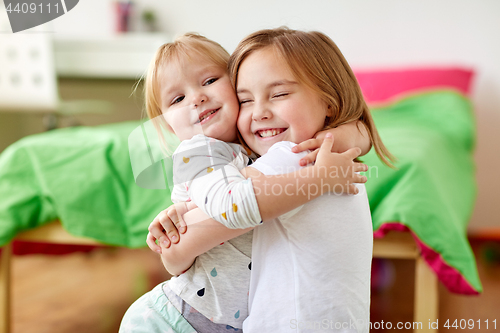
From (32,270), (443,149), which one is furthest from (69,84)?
(443,149)

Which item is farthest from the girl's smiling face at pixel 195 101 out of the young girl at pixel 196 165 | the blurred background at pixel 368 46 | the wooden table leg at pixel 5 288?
the blurred background at pixel 368 46

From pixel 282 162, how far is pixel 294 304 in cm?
17

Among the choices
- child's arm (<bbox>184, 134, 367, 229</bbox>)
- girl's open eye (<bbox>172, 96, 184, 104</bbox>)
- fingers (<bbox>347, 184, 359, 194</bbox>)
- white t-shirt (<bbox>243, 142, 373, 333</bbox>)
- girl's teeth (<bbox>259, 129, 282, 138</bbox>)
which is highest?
girl's open eye (<bbox>172, 96, 184, 104</bbox>)

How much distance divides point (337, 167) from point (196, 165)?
171 mm

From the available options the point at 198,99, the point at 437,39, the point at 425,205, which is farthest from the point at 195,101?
the point at 437,39

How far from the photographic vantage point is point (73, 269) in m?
1.94

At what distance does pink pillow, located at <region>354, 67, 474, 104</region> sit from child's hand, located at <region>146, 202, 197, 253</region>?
5.63ft

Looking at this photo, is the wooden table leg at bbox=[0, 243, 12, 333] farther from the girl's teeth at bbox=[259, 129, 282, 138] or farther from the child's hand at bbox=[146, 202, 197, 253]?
the girl's teeth at bbox=[259, 129, 282, 138]

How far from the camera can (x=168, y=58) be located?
0.60m

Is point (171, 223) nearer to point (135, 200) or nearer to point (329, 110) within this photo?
point (329, 110)

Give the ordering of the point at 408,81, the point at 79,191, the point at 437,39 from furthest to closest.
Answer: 1. the point at 437,39
2. the point at 408,81
3. the point at 79,191

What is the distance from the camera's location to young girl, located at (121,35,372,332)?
0.56 m

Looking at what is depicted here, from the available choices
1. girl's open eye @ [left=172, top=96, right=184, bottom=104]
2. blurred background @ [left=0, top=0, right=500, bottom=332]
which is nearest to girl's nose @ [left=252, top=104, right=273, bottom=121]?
girl's open eye @ [left=172, top=96, right=184, bottom=104]

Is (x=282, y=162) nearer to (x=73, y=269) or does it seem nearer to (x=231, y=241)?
(x=231, y=241)
